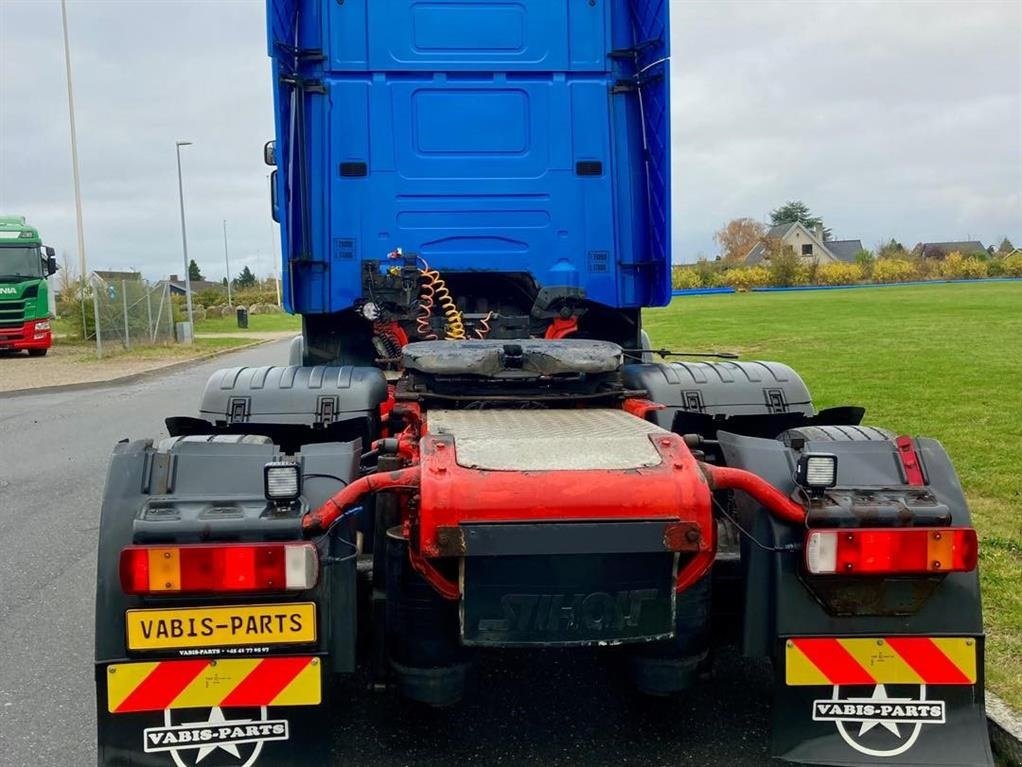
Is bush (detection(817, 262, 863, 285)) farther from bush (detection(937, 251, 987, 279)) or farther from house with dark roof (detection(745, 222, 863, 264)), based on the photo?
house with dark roof (detection(745, 222, 863, 264))

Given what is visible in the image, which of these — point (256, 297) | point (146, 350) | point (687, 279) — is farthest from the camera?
point (256, 297)

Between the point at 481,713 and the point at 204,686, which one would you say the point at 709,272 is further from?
the point at 204,686

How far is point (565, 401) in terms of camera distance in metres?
4.07

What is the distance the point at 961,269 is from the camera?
73.6 metres

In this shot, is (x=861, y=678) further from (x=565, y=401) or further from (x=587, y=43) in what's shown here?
(x=587, y=43)

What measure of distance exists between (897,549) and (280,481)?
1762 mm

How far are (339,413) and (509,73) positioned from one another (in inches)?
91.8

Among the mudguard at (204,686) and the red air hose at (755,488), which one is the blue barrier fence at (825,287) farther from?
the mudguard at (204,686)

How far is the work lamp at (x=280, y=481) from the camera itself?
111 inches

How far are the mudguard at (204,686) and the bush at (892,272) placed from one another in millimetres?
74556

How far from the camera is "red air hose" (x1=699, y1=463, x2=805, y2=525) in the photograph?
2.83 meters

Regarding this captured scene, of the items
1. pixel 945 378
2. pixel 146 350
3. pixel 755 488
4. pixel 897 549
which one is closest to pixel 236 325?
pixel 146 350

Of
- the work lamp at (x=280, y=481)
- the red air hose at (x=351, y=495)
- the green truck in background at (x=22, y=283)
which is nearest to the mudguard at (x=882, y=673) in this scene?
the red air hose at (x=351, y=495)

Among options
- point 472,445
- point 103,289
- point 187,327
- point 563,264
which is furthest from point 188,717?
point 187,327
